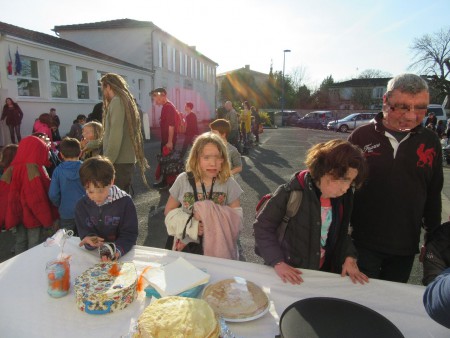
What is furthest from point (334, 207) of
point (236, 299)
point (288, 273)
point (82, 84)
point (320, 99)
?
point (320, 99)

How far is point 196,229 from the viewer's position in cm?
195

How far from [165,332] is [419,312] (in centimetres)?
115

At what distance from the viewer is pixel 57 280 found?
4.65 ft

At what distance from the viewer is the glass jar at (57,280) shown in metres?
1.41

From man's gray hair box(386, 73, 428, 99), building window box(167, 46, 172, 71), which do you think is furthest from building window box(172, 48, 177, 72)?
man's gray hair box(386, 73, 428, 99)

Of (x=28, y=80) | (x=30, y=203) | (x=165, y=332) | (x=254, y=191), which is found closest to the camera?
(x=165, y=332)

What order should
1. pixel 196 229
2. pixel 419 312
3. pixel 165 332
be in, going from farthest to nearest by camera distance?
1. pixel 196 229
2. pixel 419 312
3. pixel 165 332

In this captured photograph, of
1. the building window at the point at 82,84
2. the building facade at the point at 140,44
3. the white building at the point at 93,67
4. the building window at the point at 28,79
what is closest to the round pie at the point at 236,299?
the white building at the point at 93,67

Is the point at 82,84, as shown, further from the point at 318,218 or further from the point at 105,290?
the point at 318,218

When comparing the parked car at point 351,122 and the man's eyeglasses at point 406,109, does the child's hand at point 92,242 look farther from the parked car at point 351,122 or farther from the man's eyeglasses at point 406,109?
the parked car at point 351,122

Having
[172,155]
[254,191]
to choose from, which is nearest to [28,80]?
[172,155]

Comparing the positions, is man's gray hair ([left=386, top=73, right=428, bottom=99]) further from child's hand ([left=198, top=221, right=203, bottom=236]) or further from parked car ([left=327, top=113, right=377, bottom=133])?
parked car ([left=327, top=113, right=377, bottom=133])

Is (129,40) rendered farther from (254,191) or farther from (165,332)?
(165,332)

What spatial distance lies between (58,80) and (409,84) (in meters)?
14.8
